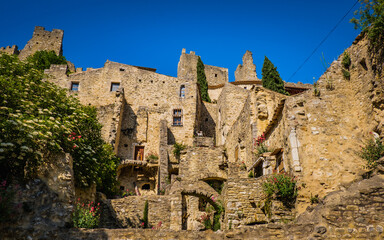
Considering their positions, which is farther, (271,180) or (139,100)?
(139,100)

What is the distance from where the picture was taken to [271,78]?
30.9 metres

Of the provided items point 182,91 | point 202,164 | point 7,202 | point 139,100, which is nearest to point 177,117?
point 182,91

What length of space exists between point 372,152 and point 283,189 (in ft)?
10.6

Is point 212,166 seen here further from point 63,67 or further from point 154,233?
point 63,67

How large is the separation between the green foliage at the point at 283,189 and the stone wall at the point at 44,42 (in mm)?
47166

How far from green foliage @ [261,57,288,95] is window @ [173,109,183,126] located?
8712 mm

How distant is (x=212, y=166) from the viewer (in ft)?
73.7

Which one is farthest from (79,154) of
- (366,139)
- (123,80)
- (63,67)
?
(63,67)

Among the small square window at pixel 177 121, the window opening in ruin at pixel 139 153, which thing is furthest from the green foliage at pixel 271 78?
the window opening in ruin at pixel 139 153

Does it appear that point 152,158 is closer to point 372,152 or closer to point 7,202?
point 7,202

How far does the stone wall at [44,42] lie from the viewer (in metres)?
50.9

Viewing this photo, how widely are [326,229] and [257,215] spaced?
13.3 feet

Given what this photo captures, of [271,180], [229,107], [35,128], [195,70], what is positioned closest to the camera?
[35,128]

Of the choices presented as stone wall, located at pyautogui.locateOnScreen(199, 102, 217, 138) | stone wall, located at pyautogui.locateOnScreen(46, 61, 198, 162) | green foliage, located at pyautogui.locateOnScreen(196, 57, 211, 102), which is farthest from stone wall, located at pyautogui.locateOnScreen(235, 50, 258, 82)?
stone wall, located at pyautogui.locateOnScreen(46, 61, 198, 162)
